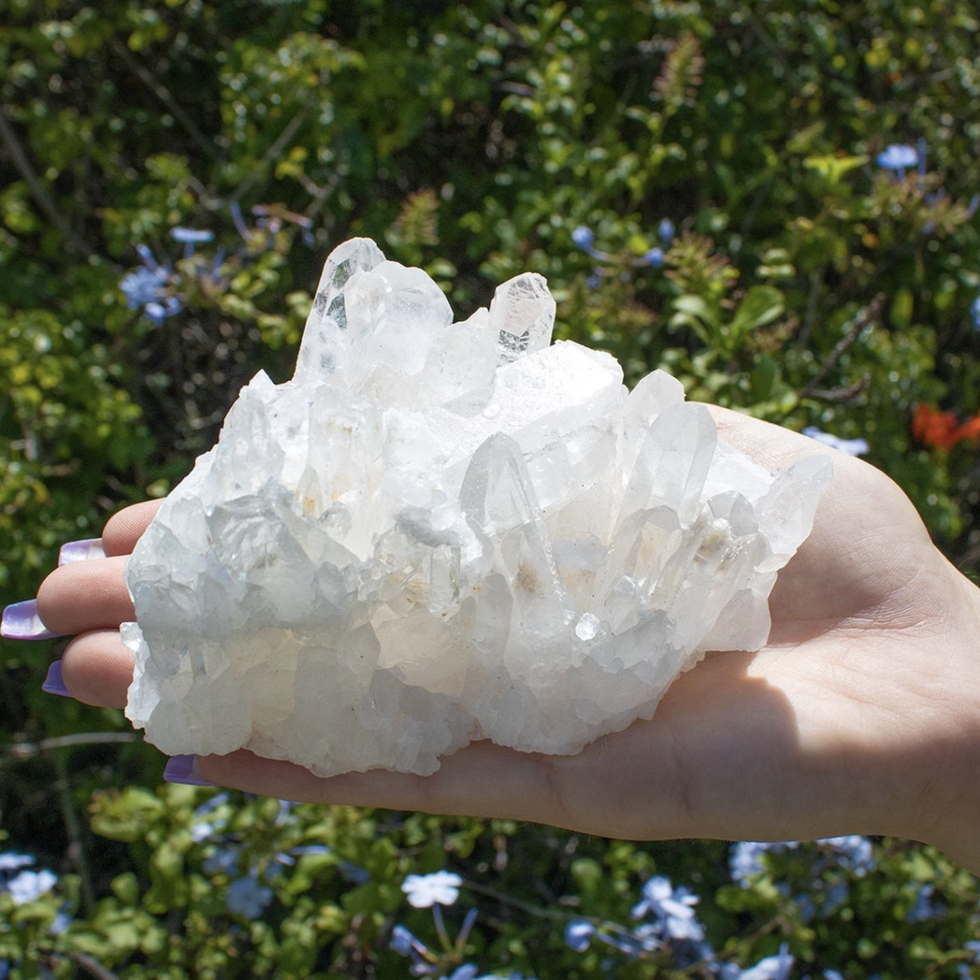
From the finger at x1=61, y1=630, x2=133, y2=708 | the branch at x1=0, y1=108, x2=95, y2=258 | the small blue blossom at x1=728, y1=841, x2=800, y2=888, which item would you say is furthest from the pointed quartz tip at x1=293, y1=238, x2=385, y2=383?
the branch at x1=0, y1=108, x2=95, y2=258

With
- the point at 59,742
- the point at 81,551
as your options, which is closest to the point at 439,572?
the point at 81,551

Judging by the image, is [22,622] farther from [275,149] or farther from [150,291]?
[275,149]

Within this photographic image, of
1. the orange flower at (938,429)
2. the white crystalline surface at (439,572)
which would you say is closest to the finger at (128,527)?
the white crystalline surface at (439,572)

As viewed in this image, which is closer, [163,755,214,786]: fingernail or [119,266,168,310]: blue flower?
[163,755,214,786]: fingernail

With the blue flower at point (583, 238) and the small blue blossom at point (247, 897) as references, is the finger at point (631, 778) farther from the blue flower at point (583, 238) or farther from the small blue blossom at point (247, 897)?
the blue flower at point (583, 238)

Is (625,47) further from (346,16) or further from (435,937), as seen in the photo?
(435,937)

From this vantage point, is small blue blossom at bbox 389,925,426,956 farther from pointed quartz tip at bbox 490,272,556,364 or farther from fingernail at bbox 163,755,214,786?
pointed quartz tip at bbox 490,272,556,364

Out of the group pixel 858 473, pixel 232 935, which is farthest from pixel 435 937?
pixel 858 473
